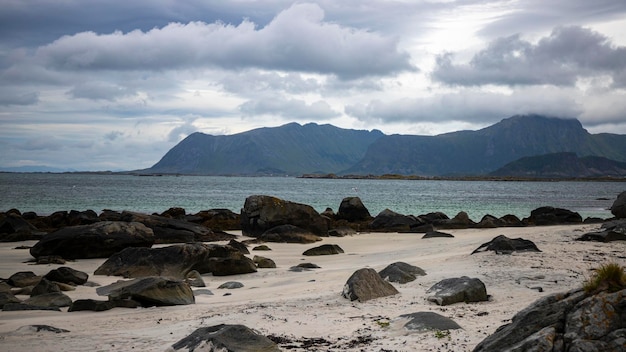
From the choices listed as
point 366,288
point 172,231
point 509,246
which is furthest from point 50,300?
point 172,231

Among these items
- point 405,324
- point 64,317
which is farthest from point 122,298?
point 405,324

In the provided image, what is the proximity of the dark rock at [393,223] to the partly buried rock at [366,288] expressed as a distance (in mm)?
23473

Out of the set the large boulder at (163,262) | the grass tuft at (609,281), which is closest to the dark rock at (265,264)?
the large boulder at (163,262)

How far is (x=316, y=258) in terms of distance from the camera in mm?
22172

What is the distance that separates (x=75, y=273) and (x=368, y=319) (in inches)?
364

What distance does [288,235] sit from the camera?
93.5 ft

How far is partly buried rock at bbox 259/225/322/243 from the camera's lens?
92.9ft

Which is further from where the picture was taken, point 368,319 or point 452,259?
point 452,259

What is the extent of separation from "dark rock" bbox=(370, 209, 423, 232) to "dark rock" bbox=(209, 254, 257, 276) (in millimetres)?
19106

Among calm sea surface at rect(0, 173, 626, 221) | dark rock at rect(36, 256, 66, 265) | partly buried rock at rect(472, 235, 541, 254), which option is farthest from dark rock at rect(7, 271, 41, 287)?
calm sea surface at rect(0, 173, 626, 221)

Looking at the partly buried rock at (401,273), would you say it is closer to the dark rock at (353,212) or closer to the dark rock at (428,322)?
the dark rock at (428,322)

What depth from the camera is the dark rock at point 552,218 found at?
3862cm

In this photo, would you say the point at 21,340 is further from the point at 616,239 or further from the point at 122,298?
the point at 616,239

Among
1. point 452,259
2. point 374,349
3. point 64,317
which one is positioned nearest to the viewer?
point 374,349
